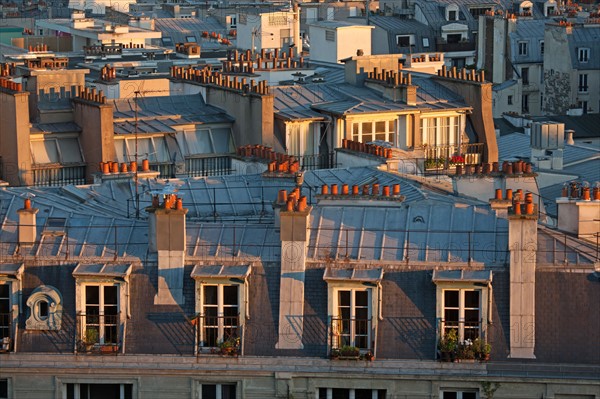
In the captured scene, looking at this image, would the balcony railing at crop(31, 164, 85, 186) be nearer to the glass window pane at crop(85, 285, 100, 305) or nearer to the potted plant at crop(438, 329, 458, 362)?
the glass window pane at crop(85, 285, 100, 305)

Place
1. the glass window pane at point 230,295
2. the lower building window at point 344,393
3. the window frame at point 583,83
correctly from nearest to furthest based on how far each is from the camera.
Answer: the lower building window at point 344,393, the glass window pane at point 230,295, the window frame at point 583,83

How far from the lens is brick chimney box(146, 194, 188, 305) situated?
4706 cm

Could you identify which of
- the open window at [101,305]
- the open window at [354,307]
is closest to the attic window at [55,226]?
the open window at [101,305]

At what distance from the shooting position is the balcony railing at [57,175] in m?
68.8

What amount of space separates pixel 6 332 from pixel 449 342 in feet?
29.5

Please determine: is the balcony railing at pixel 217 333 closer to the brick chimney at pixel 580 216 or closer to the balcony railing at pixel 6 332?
the balcony railing at pixel 6 332

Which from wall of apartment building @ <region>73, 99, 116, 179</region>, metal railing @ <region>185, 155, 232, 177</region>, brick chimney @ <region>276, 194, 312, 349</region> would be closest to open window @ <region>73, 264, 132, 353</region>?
brick chimney @ <region>276, 194, 312, 349</region>

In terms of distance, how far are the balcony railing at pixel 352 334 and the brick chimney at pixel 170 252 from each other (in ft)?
10.7

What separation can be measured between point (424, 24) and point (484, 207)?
92520 millimetres

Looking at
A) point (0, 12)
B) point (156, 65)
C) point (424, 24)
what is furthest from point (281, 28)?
point (0, 12)

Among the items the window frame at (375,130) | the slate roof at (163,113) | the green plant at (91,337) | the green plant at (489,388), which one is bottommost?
the green plant at (489,388)

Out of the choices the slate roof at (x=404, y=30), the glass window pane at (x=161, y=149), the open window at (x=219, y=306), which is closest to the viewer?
the open window at (x=219, y=306)

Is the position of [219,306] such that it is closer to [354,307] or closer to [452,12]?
[354,307]

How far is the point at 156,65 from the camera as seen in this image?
97.5 meters
